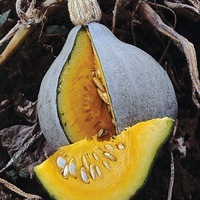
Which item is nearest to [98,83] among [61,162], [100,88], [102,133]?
[100,88]

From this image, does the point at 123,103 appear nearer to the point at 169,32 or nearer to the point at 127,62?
the point at 127,62

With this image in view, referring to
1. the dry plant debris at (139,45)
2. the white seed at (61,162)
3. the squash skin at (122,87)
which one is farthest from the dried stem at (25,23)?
the white seed at (61,162)

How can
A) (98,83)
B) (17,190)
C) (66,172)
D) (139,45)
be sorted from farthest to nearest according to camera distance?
(139,45) → (17,190) → (98,83) → (66,172)

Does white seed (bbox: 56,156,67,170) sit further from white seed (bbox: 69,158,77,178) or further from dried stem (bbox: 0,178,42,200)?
dried stem (bbox: 0,178,42,200)

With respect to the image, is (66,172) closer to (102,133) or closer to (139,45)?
(102,133)

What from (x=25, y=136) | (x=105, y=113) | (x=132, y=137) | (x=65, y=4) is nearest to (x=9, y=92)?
(x=25, y=136)

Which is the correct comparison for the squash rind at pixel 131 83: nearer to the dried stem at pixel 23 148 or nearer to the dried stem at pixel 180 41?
the dried stem at pixel 180 41
